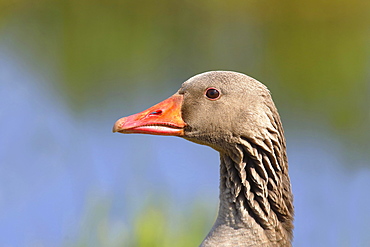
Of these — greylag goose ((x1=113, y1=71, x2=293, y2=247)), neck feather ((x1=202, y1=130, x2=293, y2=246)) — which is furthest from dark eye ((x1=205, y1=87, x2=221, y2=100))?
neck feather ((x1=202, y1=130, x2=293, y2=246))

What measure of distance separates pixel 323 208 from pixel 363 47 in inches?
154

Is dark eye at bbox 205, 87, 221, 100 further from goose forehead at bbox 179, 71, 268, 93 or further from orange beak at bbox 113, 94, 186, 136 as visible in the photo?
orange beak at bbox 113, 94, 186, 136

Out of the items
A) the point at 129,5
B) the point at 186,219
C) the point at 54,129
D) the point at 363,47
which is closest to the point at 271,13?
the point at 363,47

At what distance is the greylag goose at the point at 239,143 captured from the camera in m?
3.97

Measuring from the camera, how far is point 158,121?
4.05 metres

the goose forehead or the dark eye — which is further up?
the goose forehead

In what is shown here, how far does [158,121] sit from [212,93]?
39 cm

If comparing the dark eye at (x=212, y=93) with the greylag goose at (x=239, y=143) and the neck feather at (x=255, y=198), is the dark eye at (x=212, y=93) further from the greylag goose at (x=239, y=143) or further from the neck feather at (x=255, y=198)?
the neck feather at (x=255, y=198)

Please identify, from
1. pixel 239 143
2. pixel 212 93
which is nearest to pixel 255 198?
pixel 239 143

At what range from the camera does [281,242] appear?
400 centimetres

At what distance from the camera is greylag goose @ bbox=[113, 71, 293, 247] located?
397 cm

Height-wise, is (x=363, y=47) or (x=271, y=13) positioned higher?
(x=271, y=13)

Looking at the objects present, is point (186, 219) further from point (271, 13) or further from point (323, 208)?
point (271, 13)

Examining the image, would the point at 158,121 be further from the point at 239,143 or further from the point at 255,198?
the point at 255,198
